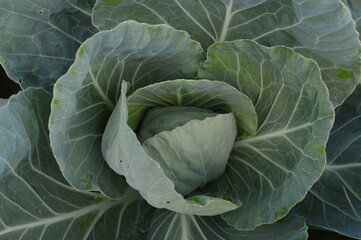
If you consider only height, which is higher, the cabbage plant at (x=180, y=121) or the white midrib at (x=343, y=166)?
the cabbage plant at (x=180, y=121)

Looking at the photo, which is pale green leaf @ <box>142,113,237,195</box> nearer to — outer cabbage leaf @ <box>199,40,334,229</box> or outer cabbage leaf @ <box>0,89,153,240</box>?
outer cabbage leaf @ <box>199,40,334,229</box>

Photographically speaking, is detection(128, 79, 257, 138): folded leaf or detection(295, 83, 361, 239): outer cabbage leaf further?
detection(295, 83, 361, 239): outer cabbage leaf

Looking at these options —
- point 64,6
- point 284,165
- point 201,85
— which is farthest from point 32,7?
point 284,165

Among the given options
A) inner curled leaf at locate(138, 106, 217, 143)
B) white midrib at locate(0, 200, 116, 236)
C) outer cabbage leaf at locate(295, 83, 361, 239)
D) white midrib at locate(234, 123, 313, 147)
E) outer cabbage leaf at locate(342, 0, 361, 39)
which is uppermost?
outer cabbage leaf at locate(342, 0, 361, 39)

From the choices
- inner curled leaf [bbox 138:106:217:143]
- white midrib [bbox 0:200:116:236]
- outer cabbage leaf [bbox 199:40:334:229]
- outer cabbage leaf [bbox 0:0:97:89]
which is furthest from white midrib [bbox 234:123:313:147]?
outer cabbage leaf [bbox 0:0:97:89]

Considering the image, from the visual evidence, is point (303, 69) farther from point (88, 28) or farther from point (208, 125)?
point (88, 28)

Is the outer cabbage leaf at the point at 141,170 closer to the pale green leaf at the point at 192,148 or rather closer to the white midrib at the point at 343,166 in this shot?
the pale green leaf at the point at 192,148

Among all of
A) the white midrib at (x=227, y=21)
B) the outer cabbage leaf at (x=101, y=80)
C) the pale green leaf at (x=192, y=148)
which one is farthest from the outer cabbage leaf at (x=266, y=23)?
the pale green leaf at (x=192, y=148)

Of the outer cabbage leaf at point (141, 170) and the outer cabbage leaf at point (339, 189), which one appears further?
the outer cabbage leaf at point (339, 189)
